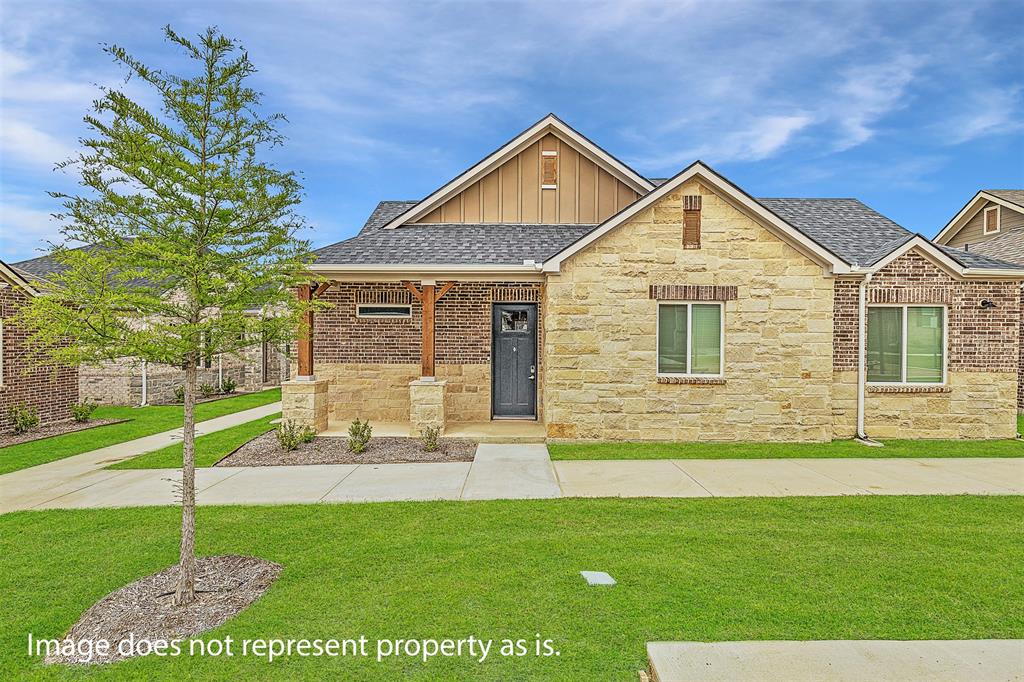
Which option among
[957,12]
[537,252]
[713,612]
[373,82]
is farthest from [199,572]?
[957,12]

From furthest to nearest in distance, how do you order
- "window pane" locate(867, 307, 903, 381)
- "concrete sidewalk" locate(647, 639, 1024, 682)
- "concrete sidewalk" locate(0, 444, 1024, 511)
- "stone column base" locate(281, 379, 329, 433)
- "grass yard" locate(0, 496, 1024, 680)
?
"window pane" locate(867, 307, 903, 381) < "stone column base" locate(281, 379, 329, 433) < "concrete sidewalk" locate(0, 444, 1024, 511) < "grass yard" locate(0, 496, 1024, 680) < "concrete sidewalk" locate(647, 639, 1024, 682)

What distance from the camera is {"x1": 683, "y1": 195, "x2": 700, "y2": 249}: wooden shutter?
9607mm

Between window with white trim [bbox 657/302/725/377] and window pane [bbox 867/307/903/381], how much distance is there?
3.24m

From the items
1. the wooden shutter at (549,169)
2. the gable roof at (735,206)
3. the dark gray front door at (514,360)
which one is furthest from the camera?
the wooden shutter at (549,169)

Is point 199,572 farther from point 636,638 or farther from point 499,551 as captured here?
point 636,638

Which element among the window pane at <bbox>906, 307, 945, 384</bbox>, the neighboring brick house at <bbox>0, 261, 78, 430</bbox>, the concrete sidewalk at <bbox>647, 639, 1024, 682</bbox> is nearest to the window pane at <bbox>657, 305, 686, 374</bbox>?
the window pane at <bbox>906, 307, 945, 384</bbox>

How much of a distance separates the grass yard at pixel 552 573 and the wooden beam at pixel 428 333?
417 centimetres

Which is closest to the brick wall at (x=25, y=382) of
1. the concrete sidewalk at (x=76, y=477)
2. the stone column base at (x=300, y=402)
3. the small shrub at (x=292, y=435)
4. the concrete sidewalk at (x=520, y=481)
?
the concrete sidewalk at (x=76, y=477)

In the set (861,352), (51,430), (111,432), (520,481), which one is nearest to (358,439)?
(520,481)

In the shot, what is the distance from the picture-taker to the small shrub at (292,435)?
8.98 m

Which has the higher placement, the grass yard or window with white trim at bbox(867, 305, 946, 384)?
window with white trim at bbox(867, 305, 946, 384)

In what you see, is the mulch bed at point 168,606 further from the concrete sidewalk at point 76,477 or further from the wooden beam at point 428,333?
the wooden beam at point 428,333

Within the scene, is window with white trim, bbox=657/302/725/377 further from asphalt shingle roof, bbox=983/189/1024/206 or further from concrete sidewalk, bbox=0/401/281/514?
asphalt shingle roof, bbox=983/189/1024/206

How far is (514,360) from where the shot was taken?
Answer: 464 inches
